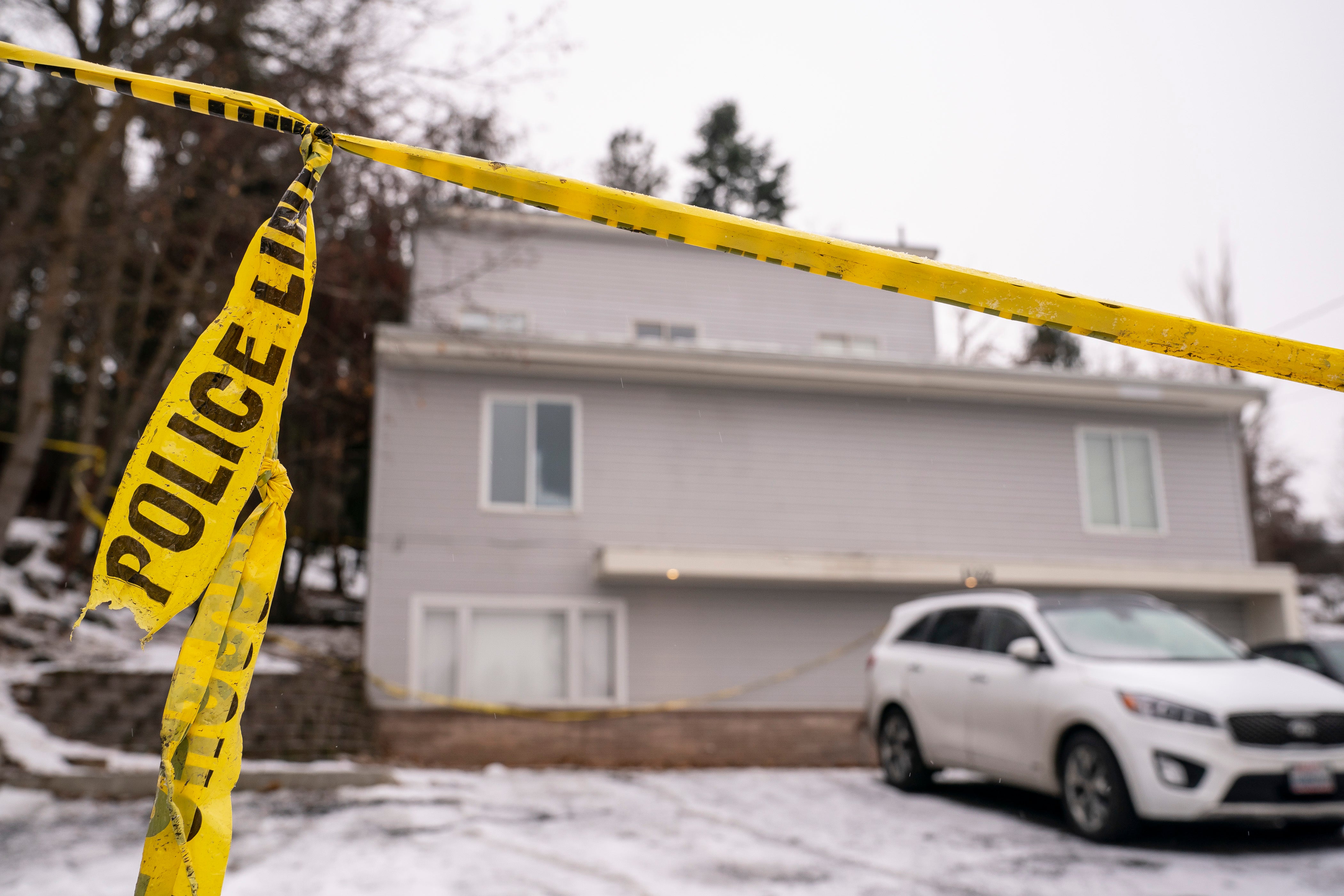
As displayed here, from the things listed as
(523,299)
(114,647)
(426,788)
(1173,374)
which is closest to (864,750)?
(426,788)

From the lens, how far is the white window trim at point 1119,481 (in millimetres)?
16172

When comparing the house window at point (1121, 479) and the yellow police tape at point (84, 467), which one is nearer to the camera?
the house window at point (1121, 479)

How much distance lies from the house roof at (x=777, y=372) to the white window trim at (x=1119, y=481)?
381mm

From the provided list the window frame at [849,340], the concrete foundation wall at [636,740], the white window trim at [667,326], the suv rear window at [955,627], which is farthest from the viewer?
the window frame at [849,340]

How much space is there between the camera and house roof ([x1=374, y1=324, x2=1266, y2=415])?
46.6 feet

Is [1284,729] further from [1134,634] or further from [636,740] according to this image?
[636,740]

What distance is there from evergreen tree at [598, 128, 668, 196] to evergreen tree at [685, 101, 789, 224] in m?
1.47

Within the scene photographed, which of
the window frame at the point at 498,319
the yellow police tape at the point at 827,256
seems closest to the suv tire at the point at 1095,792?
the yellow police tape at the point at 827,256

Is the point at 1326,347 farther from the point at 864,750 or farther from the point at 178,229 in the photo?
the point at 178,229

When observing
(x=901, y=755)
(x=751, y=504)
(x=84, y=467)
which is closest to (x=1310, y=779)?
(x=901, y=755)

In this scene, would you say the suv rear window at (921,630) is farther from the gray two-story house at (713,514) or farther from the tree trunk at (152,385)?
the tree trunk at (152,385)

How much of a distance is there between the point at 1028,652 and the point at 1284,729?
1773 millimetres

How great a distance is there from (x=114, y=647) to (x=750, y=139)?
29729mm

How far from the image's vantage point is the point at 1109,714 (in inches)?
287
